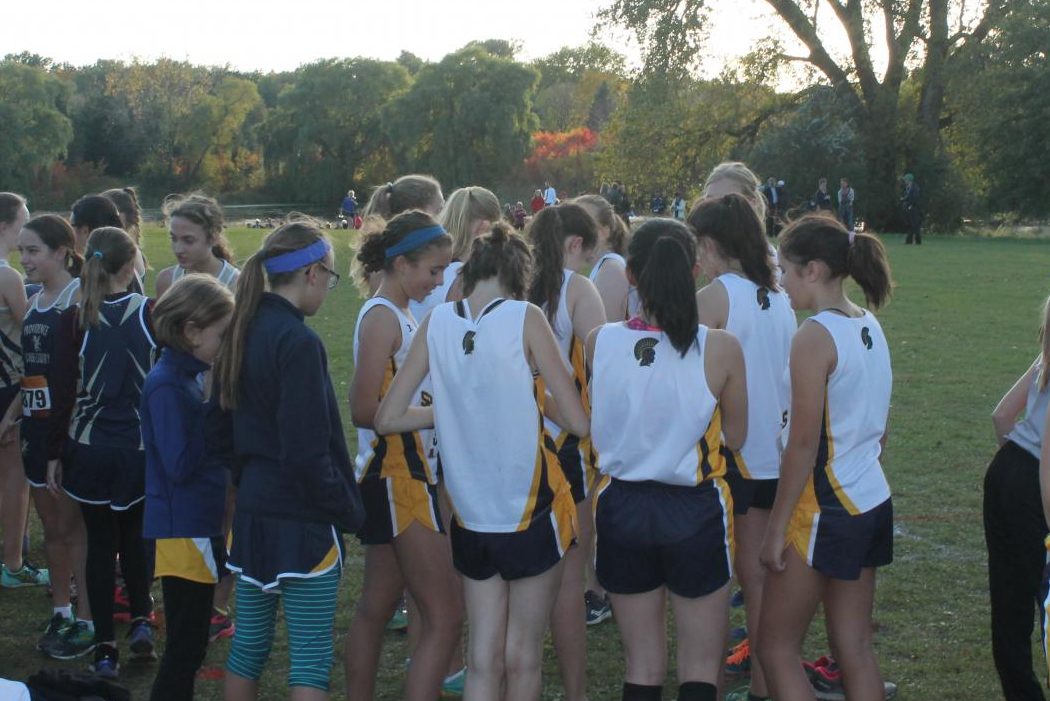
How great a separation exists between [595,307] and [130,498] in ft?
6.69

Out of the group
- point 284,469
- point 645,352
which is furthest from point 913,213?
point 284,469

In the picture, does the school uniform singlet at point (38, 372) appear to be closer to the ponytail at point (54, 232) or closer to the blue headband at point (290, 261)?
the ponytail at point (54, 232)

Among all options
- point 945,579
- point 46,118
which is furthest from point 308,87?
point 945,579

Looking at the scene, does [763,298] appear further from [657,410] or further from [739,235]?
[657,410]

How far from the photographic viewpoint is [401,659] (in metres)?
5.11

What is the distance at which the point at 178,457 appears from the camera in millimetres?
4062

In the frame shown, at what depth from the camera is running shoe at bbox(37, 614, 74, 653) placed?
5.14 metres

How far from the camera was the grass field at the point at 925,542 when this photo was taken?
4.86 metres

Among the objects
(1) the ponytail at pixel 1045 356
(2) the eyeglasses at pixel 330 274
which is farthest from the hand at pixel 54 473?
(1) the ponytail at pixel 1045 356

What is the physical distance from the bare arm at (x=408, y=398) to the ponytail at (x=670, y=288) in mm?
693

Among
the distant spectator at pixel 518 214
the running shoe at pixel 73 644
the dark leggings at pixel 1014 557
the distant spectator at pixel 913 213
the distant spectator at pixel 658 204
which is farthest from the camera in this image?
the distant spectator at pixel 658 204

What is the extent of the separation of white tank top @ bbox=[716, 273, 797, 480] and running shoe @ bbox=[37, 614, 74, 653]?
119 inches

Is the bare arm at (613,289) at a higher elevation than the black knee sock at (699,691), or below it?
higher

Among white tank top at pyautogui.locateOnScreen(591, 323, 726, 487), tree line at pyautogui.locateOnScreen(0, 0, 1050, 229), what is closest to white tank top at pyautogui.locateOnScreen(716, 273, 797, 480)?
white tank top at pyautogui.locateOnScreen(591, 323, 726, 487)
